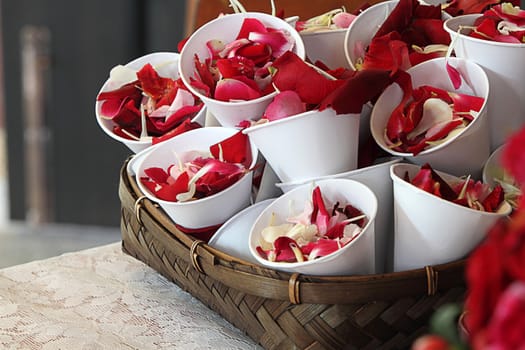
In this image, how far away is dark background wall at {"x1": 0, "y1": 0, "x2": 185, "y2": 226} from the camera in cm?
238

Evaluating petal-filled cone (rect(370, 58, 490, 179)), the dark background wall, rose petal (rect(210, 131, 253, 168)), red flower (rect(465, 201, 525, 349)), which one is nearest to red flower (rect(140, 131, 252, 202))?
rose petal (rect(210, 131, 253, 168))

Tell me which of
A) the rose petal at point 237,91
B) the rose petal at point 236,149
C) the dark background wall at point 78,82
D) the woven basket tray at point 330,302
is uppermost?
the rose petal at point 237,91

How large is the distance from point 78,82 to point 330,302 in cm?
200

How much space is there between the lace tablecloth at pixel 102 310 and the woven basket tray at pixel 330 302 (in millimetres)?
66

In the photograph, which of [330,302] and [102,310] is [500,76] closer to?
[330,302]

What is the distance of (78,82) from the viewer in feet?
7.95

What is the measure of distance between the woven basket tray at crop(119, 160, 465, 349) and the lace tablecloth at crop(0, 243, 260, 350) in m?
0.07

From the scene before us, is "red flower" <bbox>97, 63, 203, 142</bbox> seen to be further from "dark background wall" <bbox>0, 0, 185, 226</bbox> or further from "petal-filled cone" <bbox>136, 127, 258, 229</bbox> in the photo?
"dark background wall" <bbox>0, 0, 185, 226</bbox>

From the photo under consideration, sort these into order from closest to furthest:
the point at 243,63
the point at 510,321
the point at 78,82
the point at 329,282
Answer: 1. the point at 510,321
2. the point at 329,282
3. the point at 243,63
4. the point at 78,82

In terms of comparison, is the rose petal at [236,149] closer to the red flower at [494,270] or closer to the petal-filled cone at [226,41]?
the petal-filled cone at [226,41]

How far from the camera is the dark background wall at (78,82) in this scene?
7.82 ft

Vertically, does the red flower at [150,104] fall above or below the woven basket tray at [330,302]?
above

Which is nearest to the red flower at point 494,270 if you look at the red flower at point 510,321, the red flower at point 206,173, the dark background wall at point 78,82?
the red flower at point 510,321

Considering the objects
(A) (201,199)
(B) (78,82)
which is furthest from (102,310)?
(B) (78,82)
